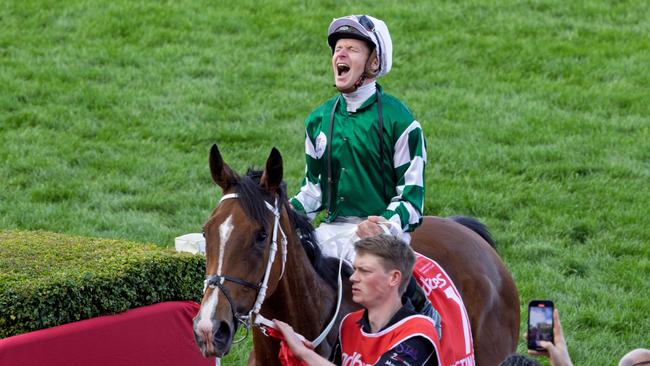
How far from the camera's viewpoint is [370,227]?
4.96 metres

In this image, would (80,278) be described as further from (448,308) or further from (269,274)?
(448,308)

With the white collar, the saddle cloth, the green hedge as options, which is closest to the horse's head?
the white collar

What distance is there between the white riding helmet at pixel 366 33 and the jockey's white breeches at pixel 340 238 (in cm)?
72

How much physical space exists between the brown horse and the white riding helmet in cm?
81

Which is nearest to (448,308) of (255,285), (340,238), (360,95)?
(340,238)

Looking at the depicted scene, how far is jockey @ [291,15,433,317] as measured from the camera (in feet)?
17.0

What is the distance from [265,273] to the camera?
4.62m

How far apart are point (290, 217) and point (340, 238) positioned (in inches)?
16.5

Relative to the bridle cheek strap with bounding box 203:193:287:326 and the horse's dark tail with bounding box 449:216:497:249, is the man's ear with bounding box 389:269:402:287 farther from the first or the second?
the horse's dark tail with bounding box 449:216:497:249

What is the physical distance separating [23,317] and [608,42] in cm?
913

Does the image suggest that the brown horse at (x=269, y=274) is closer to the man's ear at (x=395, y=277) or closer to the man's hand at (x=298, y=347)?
the man's hand at (x=298, y=347)

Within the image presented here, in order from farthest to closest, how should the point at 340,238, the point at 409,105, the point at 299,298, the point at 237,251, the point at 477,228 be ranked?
the point at 409,105 < the point at 477,228 < the point at 340,238 < the point at 299,298 < the point at 237,251

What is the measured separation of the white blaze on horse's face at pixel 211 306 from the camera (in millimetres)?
4285

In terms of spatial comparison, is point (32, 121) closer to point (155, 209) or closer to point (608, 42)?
point (155, 209)
